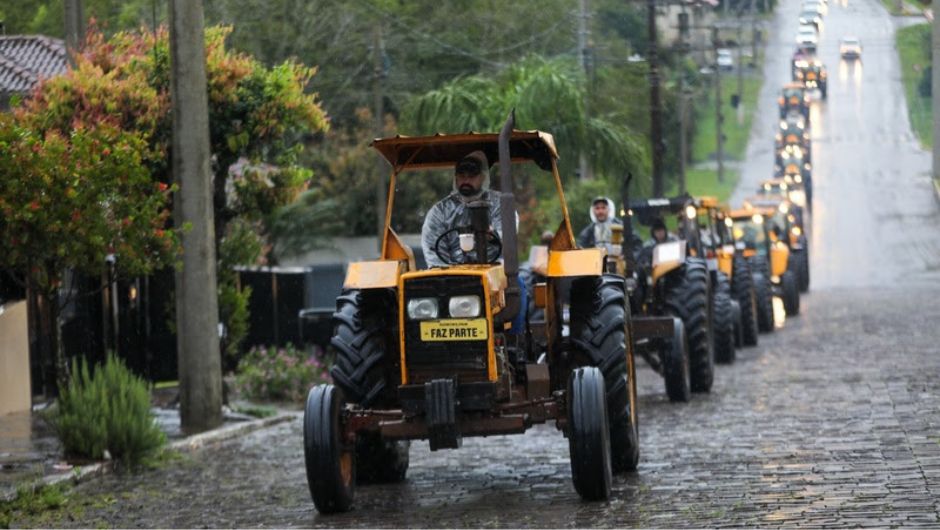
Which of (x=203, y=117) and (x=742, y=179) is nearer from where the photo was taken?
(x=203, y=117)

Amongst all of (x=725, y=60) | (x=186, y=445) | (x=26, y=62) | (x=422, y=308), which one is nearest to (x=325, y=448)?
(x=422, y=308)

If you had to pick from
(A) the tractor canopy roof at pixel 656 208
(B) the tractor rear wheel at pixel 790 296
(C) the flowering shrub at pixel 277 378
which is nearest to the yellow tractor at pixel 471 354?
(C) the flowering shrub at pixel 277 378

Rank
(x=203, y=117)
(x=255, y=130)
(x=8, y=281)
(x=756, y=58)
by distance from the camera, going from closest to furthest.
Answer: (x=203, y=117) < (x=255, y=130) < (x=8, y=281) < (x=756, y=58)

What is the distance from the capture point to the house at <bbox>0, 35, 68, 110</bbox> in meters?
19.5

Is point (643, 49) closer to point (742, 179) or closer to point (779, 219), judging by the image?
point (779, 219)

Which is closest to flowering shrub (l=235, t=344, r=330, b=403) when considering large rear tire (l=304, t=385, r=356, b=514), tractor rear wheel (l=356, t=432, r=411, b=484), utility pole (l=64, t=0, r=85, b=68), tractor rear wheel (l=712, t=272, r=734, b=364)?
utility pole (l=64, t=0, r=85, b=68)

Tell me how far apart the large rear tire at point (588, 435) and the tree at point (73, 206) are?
591 centimetres

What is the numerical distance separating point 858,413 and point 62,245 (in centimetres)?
762

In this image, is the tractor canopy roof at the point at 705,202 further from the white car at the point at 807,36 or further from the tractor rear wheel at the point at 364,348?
the white car at the point at 807,36

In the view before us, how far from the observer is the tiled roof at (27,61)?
19.7 m

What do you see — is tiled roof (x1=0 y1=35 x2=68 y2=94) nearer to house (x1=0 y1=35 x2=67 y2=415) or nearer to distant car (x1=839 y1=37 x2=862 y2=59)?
house (x1=0 y1=35 x2=67 y2=415)

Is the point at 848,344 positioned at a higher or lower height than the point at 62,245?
lower

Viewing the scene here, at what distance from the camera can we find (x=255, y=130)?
19.7 m

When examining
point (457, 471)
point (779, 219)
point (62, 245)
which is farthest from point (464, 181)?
point (779, 219)
